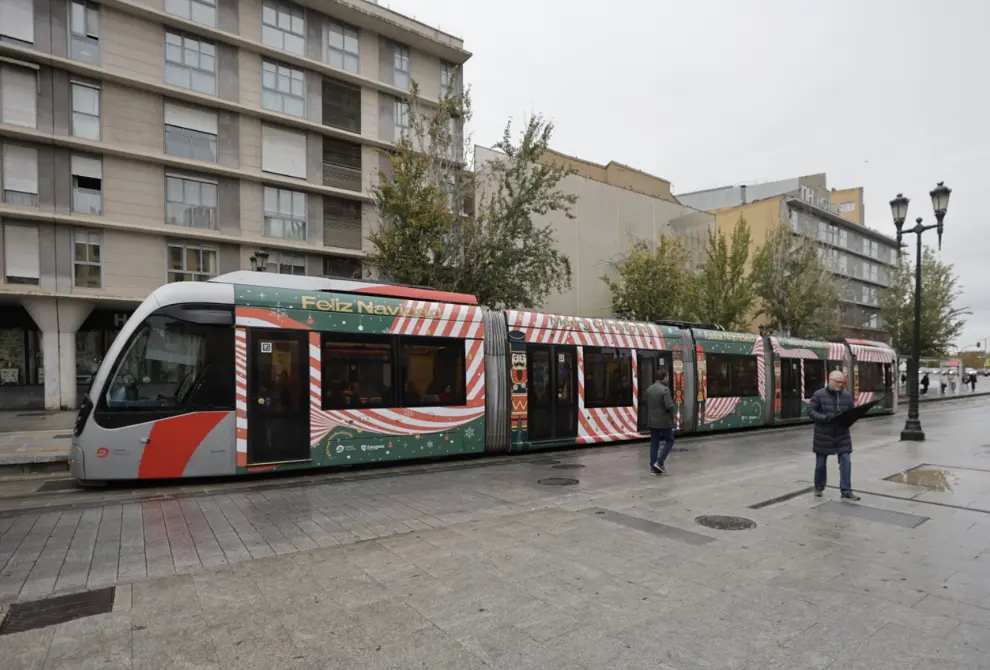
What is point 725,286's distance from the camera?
1175 inches

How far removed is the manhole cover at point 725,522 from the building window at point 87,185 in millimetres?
25243

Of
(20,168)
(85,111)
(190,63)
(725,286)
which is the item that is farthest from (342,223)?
(725,286)

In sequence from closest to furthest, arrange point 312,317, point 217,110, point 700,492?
point 700,492 < point 312,317 < point 217,110

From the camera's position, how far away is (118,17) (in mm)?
22719

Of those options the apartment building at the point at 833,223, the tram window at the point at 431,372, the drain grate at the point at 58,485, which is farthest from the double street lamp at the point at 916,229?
the apartment building at the point at 833,223

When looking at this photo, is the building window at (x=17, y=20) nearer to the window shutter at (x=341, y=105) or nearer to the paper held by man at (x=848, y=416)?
the window shutter at (x=341, y=105)

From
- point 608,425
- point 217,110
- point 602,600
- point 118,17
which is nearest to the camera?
point 602,600

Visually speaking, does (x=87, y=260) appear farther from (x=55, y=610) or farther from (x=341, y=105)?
(x=55, y=610)

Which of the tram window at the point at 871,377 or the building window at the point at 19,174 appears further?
the tram window at the point at 871,377

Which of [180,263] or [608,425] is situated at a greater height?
[180,263]

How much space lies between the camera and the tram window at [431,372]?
10359 millimetres

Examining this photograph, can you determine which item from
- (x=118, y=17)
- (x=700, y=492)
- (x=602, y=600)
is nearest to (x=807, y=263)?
(x=700, y=492)

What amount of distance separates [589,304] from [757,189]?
120 ft

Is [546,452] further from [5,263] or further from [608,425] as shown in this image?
[5,263]
